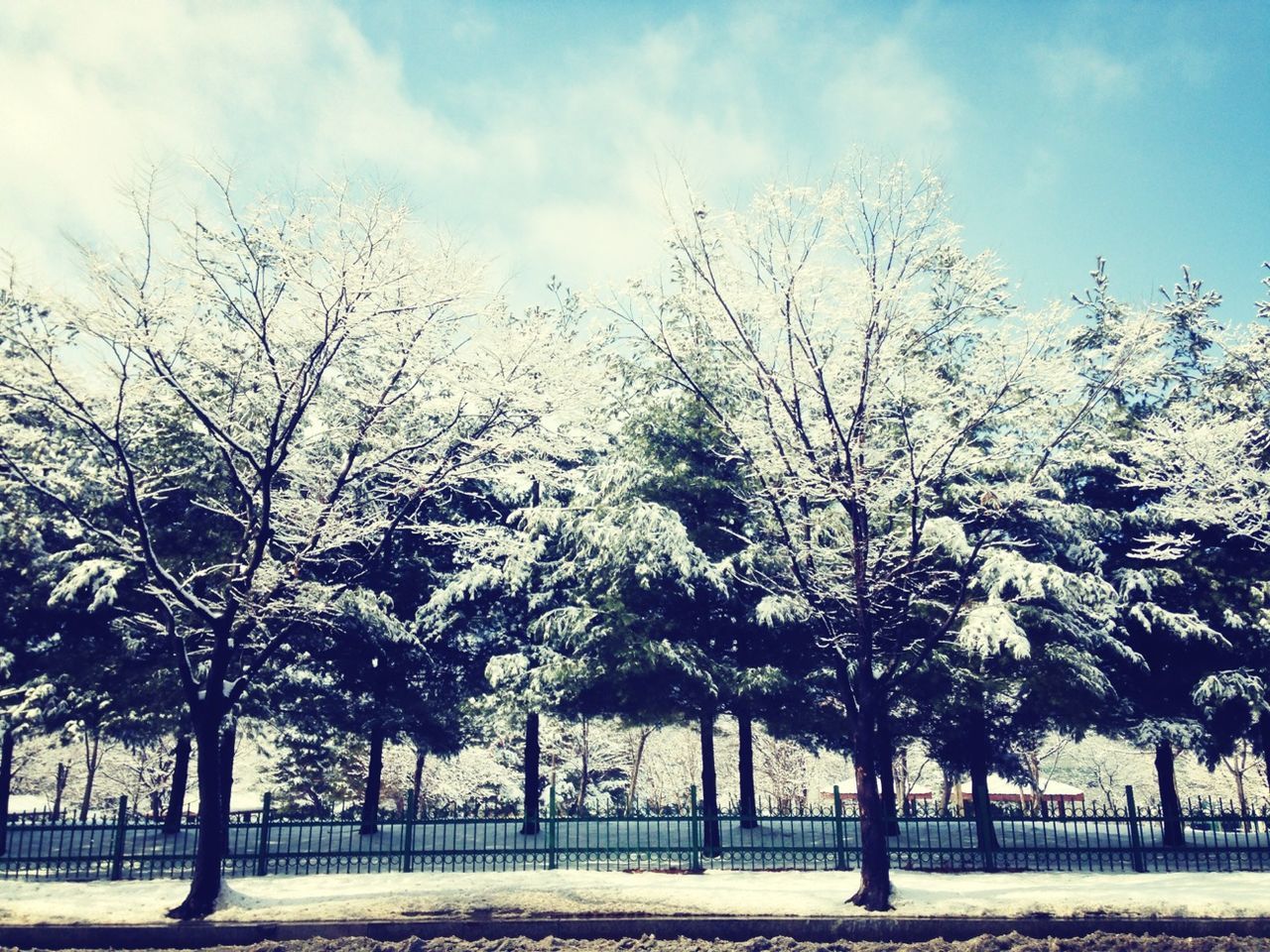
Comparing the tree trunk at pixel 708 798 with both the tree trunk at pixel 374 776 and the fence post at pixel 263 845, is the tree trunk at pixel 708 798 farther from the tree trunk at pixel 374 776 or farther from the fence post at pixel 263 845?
the fence post at pixel 263 845

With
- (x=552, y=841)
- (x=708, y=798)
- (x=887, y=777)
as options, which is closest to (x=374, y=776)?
(x=552, y=841)

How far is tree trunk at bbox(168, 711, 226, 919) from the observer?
37.7ft

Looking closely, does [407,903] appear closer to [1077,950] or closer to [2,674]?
[1077,950]

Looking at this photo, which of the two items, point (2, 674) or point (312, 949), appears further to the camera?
point (2, 674)

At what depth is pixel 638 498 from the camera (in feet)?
59.1

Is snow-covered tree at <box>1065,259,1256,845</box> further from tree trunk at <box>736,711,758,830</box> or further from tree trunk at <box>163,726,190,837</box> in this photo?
tree trunk at <box>163,726,190,837</box>

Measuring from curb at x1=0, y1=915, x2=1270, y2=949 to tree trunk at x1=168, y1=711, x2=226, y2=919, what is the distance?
0.60 meters

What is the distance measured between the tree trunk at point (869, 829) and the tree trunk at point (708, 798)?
12.1 feet

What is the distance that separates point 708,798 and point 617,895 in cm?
591

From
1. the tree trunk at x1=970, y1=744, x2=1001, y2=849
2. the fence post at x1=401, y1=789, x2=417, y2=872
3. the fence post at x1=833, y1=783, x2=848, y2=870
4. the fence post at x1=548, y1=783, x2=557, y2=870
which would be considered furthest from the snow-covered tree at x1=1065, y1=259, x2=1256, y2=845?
the fence post at x1=401, y1=789, x2=417, y2=872

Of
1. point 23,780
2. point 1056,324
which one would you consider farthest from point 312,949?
point 23,780

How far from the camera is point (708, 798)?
17844mm

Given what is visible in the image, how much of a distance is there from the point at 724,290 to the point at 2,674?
1586cm

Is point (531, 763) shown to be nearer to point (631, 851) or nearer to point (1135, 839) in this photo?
point (631, 851)
